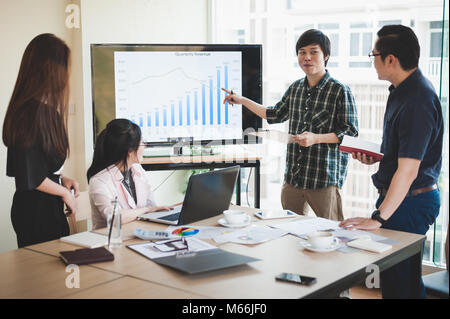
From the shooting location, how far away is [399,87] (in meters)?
2.43

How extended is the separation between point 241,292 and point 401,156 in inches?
42.0

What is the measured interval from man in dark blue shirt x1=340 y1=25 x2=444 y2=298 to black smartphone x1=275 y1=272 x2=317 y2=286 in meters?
0.67

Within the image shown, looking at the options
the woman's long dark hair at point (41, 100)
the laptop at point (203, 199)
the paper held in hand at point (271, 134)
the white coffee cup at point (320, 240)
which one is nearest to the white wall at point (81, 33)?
the paper held in hand at point (271, 134)

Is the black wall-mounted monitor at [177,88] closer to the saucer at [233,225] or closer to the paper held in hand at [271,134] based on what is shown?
the paper held in hand at [271,134]

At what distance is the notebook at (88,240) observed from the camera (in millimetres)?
2056

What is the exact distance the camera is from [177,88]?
3758 millimetres

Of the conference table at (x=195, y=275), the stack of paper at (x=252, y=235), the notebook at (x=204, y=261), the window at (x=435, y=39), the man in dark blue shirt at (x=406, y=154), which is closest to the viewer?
the conference table at (x=195, y=275)

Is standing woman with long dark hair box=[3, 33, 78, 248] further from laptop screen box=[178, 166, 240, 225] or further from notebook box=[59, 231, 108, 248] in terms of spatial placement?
laptop screen box=[178, 166, 240, 225]

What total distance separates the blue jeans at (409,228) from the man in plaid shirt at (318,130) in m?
0.66

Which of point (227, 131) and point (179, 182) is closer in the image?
point (227, 131)

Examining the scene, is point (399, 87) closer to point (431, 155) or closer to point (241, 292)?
point (431, 155)

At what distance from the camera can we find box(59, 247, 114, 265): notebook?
184 centimetres
